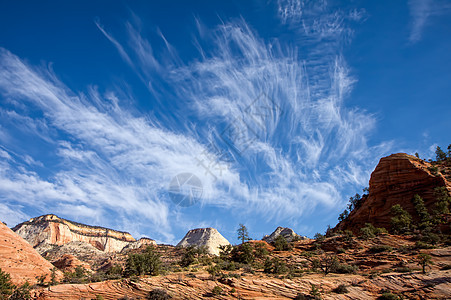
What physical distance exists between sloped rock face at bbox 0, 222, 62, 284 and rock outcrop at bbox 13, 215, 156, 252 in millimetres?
64740

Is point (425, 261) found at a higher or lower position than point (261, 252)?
lower

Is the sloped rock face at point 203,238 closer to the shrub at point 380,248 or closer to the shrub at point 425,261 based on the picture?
the shrub at point 380,248

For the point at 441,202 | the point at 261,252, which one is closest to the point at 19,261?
the point at 261,252

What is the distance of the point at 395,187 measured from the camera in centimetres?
6238

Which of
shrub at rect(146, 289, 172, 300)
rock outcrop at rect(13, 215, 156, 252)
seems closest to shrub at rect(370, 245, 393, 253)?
shrub at rect(146, 289, 172, 300)

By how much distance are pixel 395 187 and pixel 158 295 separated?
58.0 m

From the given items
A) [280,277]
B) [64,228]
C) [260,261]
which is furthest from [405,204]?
[64,228]

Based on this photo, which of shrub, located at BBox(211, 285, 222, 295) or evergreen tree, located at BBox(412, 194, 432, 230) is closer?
shrub, located at BBox(211, 285, 222, 295)

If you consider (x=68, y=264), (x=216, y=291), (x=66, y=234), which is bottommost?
(x=216, y=291)

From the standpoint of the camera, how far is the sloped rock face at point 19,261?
191 ft

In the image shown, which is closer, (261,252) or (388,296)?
(388,296)

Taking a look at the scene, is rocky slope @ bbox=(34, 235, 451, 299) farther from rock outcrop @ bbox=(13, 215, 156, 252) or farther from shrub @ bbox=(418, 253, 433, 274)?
rock outcrop @ bbox=(13, 215, 156, 252)

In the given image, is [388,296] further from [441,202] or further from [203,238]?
[203,238]

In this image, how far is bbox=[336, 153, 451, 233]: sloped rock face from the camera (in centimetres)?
5800
